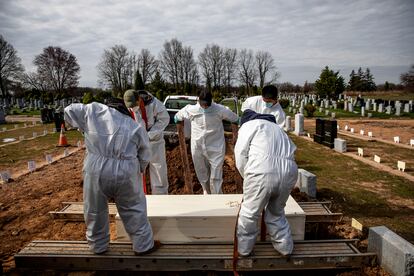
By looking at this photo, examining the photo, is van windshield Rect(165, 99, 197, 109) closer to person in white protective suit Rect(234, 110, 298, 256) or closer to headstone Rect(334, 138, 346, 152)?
headstone Rect(334, 138, 346, 152)

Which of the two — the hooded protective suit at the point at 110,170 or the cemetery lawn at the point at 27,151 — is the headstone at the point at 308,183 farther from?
the cemetery lawn at the point at 27,151

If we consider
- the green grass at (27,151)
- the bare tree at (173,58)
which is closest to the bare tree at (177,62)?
the bare tree at (173,58)

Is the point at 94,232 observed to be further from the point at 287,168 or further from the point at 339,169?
the point at 339,169

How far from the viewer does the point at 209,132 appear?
5246mm

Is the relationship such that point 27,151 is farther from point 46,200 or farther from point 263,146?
point 263,146

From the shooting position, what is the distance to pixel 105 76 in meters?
65.9

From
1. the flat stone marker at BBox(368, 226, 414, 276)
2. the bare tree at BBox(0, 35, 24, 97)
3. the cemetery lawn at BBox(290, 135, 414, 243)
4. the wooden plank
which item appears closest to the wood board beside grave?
the wooden plank

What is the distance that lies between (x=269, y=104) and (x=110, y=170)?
2469 millimetres

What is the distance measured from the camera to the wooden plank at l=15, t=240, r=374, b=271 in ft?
10.8

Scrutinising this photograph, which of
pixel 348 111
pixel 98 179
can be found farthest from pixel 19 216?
pixel 348 111

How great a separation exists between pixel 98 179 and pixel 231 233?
173cm

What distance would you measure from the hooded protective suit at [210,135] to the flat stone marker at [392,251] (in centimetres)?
257

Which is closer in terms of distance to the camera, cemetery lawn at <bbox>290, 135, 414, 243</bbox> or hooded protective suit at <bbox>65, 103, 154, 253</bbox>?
hooded protective suit at <bbox>65, 103, 154, 253</bbox>

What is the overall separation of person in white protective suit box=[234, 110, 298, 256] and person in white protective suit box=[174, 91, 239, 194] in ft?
6.00
